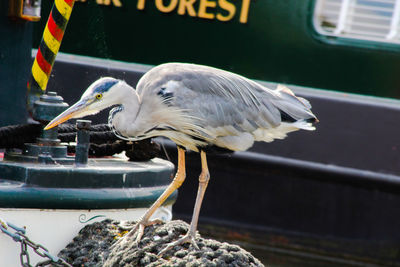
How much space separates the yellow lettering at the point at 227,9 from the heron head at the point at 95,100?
2664mm

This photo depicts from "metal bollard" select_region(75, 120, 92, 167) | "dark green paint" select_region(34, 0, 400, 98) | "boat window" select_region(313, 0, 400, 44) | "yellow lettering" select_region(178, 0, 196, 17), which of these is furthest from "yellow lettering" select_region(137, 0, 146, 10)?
"metal bollard" select_region(75, 120, 92, 167)

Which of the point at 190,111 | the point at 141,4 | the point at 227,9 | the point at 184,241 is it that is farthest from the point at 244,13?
the point at 184,241

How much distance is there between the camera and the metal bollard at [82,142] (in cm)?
258

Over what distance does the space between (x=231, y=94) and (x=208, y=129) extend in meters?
0.18

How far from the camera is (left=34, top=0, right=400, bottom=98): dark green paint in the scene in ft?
16.2

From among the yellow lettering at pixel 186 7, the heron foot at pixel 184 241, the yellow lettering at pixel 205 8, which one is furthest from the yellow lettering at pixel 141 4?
the heron foot at pixel 184 241

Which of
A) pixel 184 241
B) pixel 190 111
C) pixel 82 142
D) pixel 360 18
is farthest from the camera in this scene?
pixel 360 18

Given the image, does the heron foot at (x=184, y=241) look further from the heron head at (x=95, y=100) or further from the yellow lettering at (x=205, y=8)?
the yellow lettering at (x=205, y=8)

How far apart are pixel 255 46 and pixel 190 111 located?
2622 millimetres

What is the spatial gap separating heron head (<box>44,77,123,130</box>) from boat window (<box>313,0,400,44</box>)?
280 cm

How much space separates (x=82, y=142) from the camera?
2615mm

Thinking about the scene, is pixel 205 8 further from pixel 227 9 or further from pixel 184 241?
pixel 184 241

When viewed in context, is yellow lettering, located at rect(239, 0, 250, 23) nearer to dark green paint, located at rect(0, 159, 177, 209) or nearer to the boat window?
the boat window

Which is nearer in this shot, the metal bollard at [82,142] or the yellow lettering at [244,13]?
the metal bollard at [82,142]
